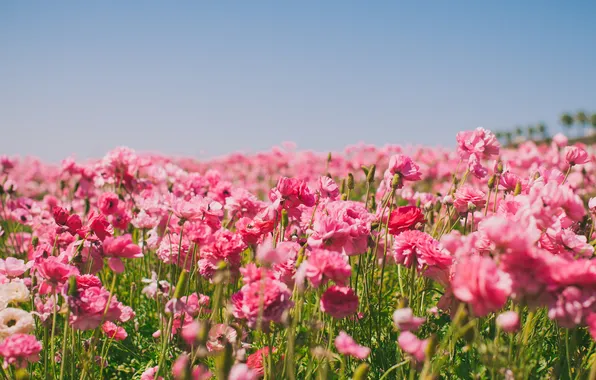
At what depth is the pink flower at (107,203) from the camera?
8.95 feet

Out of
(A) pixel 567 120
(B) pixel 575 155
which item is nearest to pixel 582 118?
(A) pixel 567 120

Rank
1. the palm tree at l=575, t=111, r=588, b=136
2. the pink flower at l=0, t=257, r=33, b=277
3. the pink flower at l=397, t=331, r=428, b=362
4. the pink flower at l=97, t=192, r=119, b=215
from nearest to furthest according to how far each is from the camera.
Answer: the pink flower at l=397, t=331, r=428, b=362 → the pink flower at l=0, t=257, r=33, b=277 → the pink flower at l=97, t=192, r=119, b=215 → the palm tree at l=575, t=111, r=588, b=136

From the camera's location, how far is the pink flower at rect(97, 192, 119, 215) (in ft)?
8.95

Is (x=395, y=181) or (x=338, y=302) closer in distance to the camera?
(x=338, y=302)

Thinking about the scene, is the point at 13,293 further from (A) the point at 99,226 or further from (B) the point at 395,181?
(B) the point at 395,181

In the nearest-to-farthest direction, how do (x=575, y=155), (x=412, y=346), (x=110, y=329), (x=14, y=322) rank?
(x=412, y=346)
(x=14, y=322)
(x=110, y=329)
(x=575, y=155)

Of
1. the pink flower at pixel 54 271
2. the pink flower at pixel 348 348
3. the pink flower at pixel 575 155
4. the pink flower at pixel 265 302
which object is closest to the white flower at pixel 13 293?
the pink flower at pixel 54 271

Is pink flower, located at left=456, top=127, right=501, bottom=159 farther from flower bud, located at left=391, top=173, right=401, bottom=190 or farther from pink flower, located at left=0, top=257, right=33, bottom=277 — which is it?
pink flower, located at left=0, top=257, right=33, bottom=277

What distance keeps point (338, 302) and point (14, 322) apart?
1.10 meters

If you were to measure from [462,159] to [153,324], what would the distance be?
2.00 m

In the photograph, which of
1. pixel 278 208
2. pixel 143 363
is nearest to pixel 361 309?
pixel 278 208

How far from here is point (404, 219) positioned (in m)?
2.01

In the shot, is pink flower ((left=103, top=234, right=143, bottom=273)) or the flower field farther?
pink flower ((left=103, top=234, right=143, bottom=273))

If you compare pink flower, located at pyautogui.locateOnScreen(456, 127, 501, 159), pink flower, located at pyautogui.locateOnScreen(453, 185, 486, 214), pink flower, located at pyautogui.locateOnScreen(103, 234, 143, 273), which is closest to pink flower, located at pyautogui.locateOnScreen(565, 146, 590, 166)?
pink flower, located at pyautogui.locateOnScreen(456, 127, 501, 159)
